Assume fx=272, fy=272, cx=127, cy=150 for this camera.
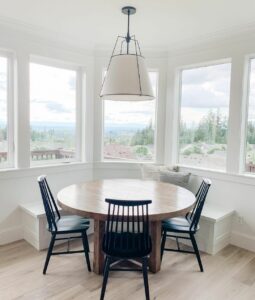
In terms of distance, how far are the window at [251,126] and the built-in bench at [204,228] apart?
0.66 m

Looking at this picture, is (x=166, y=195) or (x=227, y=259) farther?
(x=227, y=259)

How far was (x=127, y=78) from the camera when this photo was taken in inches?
98.4

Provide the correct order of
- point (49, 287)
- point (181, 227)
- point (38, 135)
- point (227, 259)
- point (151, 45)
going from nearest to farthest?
point (49, 287)
point (181, 227)
point (227, 259)
point (38, 135)
point (151, 45)

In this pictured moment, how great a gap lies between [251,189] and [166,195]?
1188 millimetres

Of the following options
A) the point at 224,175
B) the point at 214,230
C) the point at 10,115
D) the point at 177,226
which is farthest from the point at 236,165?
the point at 10,115

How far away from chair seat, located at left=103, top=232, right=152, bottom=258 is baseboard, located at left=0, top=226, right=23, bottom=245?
5.54ft

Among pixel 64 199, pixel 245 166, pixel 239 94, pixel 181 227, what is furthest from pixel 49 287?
pixel 239 94

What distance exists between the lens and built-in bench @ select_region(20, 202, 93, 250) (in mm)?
3113

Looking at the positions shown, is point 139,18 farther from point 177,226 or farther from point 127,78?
point 177,226

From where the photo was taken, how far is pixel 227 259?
303 centimetres

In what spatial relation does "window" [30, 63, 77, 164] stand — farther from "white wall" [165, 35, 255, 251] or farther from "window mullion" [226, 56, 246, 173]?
"window mullion" [226, 56, 246, 173]

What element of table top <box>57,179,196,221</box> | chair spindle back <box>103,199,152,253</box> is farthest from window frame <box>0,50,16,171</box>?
chair spindle back <box>103,199,152,253</box>

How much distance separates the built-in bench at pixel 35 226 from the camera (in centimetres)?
311

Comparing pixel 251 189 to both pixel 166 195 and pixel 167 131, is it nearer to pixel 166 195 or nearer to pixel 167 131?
pixel 166 195
